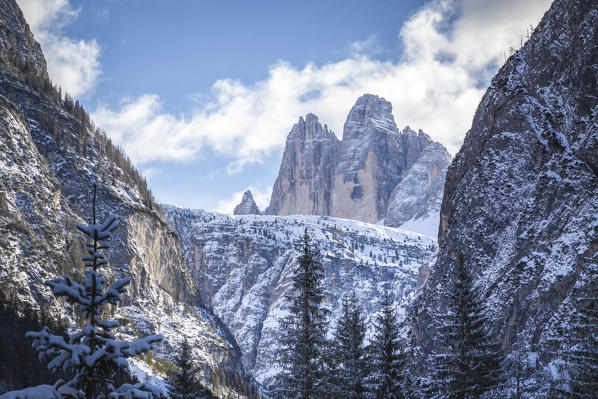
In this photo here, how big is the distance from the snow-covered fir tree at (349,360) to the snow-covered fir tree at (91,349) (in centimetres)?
1936

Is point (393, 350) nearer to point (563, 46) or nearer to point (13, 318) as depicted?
point (563, 46)

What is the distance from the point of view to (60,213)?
147000 millimetres

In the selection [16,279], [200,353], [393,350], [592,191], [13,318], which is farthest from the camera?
[200,353]

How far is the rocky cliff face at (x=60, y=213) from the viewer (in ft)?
405

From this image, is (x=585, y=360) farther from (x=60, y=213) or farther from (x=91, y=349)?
(x=60, y=213)

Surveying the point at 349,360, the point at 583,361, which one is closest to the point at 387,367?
the point at 349,360

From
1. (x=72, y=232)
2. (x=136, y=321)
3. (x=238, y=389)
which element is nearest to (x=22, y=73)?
(x=72, y=232)

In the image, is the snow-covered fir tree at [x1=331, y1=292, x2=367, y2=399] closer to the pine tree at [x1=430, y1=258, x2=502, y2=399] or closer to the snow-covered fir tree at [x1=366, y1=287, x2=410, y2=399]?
the snow-covered fir tree at [x1=366, y1=287, x2=410, y2=399]

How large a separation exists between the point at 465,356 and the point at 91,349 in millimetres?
22634

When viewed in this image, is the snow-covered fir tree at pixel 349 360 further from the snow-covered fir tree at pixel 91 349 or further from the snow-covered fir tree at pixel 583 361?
the snow-covered fir tree at pixel 91 349

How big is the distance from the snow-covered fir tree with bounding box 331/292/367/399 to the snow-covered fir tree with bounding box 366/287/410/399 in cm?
61

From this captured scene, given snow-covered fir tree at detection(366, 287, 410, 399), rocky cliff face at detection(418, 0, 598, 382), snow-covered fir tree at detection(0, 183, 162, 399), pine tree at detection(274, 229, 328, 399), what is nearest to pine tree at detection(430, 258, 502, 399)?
snow-covered fir tree at detection(366, 287, 410, 399)

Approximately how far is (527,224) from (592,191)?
915 centimetres

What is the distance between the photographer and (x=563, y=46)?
229 feet
